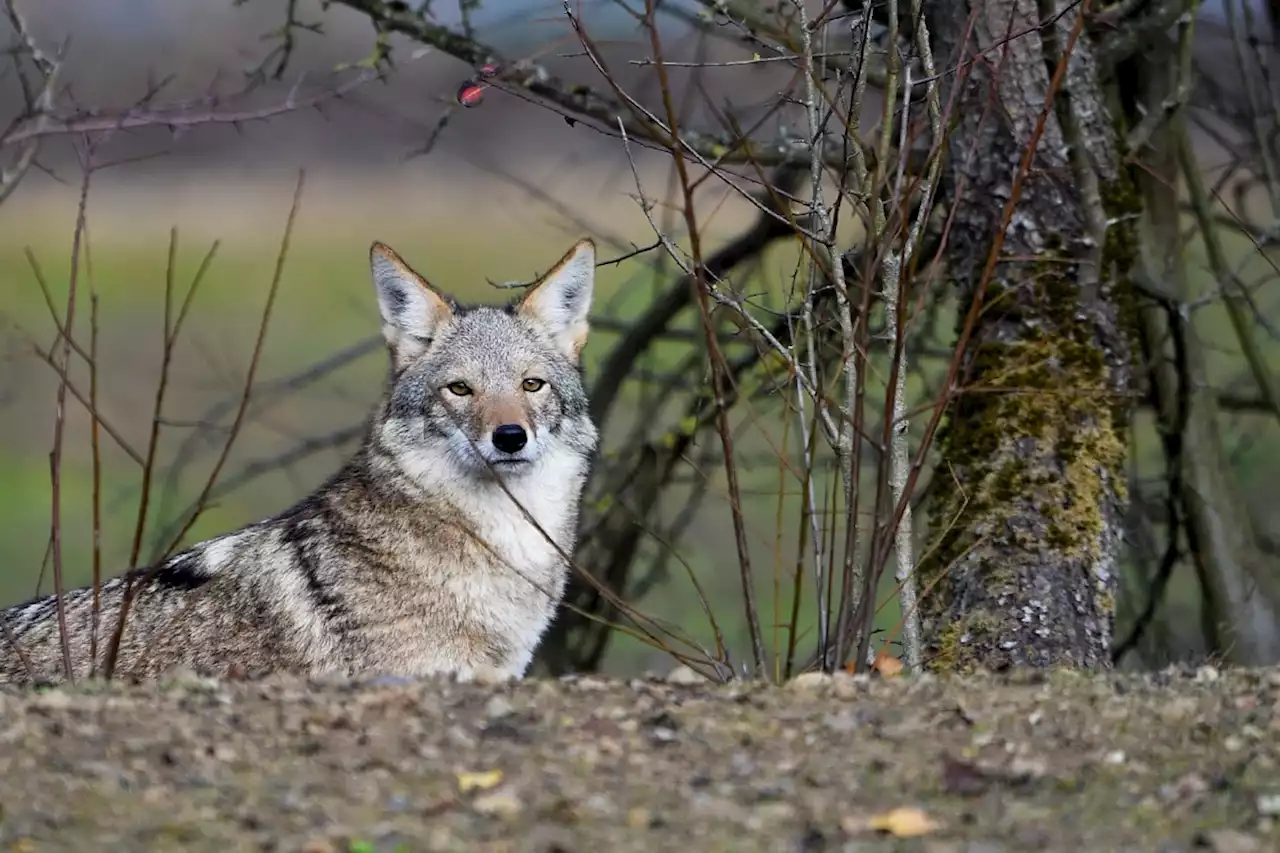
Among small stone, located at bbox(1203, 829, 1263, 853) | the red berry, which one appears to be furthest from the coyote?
small stone, located at bbox(1203, 829, 1263, 853)

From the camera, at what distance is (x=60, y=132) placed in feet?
21.2

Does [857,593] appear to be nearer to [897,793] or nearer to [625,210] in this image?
[897,793]

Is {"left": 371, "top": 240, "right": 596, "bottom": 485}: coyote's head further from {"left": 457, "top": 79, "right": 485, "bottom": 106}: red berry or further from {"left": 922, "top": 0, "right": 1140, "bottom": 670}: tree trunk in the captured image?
{"left": 922, "top": 0, "right": 1140, "bottom": 670}: tree trunk

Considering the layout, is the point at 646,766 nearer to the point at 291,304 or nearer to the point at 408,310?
the point at 408,310

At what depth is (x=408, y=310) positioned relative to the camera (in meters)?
7.43

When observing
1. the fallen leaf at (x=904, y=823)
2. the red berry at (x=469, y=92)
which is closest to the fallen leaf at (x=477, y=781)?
the fallen leaf at (x=904, y=823)

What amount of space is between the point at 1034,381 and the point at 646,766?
3.39m

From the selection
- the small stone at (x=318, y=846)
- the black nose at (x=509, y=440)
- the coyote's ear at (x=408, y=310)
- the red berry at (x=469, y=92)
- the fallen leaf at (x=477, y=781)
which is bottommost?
the small stone at (x=318, y=846)

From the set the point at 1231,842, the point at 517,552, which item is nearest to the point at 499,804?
the point at 1231,842

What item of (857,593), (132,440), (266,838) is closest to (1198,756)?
(857,593)

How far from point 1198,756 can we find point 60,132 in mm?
4807

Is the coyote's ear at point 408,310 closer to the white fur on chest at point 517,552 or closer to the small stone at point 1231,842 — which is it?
the white fur on chest at point 517,552

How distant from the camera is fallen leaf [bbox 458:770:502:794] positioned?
431 cm

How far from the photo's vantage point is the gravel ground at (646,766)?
402 centimetres
